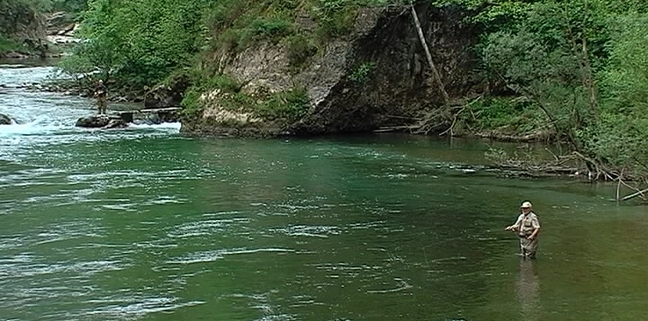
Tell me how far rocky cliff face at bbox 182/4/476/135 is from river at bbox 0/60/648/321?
766 cm

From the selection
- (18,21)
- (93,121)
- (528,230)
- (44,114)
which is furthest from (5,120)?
(18,21)

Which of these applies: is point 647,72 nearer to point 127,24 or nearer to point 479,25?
point 479,25

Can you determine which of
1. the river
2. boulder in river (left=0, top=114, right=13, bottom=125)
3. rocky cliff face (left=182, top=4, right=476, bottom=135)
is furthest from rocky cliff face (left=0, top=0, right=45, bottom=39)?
the river

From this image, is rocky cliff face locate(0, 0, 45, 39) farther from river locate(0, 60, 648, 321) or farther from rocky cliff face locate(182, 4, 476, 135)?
river locate(0, 60, 648, 321)

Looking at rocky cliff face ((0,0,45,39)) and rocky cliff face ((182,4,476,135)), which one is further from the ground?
rocky cliff face ((0,0,45,39))

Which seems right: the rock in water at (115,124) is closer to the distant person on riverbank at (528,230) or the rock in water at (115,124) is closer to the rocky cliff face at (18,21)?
the distant person on riverbank at (528,230)

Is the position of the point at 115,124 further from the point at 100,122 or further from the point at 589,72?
the point at 589,72

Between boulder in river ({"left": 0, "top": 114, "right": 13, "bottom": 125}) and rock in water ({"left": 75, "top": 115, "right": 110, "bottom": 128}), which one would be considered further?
boulder in river ({"left": 0, "top": 114, "right": 13, "bottom": 125})

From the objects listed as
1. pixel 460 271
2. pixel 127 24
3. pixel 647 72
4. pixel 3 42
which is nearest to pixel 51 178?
pixel 460 271

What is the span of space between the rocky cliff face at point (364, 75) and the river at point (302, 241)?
7.66 m

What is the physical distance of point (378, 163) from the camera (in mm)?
32062

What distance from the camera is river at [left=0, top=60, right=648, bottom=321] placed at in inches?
560

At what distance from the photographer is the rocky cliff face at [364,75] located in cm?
4156

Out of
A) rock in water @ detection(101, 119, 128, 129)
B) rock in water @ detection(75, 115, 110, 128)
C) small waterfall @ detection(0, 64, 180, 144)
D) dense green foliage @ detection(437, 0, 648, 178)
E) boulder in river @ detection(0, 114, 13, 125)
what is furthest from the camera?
boulder in river @ detection(0, 114, 13, 125)
